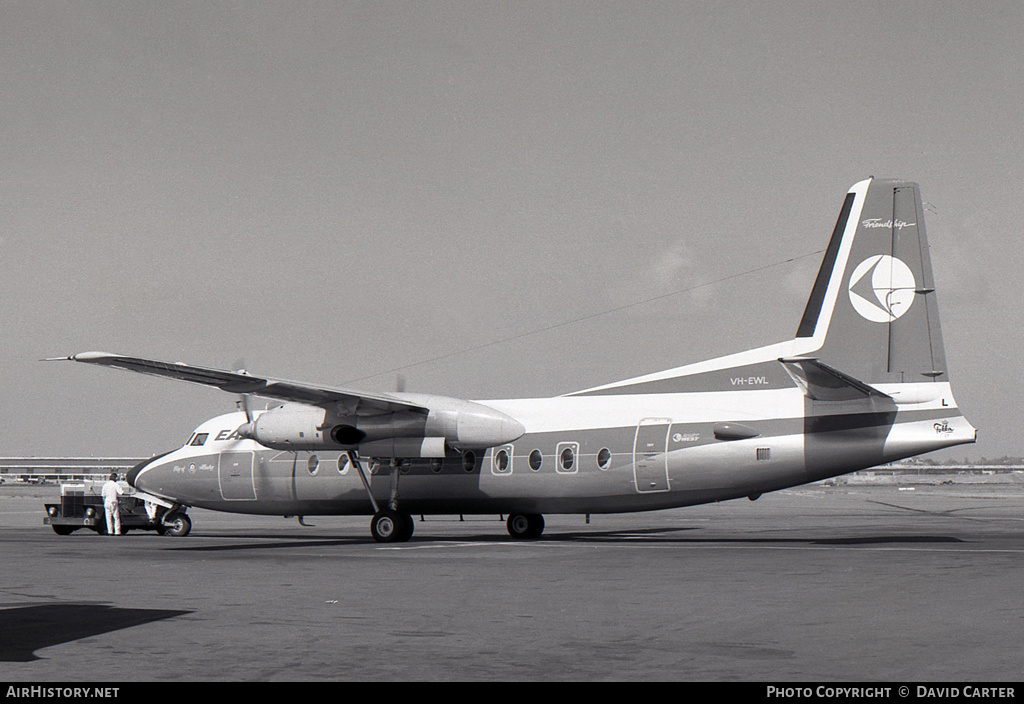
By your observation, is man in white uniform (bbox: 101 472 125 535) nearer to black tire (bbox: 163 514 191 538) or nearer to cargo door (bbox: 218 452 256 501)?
black tire (bbox: 163 514 191 538)

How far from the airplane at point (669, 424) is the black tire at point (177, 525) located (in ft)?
15.7

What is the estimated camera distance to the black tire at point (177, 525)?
31.3 meters

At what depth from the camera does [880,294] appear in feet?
72.8

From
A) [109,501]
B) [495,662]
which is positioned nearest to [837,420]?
[495,662]

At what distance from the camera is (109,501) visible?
31469mm

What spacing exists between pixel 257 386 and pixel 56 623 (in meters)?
13.1

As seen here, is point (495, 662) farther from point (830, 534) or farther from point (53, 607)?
point (830, 534)

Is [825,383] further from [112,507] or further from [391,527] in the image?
[112,507]

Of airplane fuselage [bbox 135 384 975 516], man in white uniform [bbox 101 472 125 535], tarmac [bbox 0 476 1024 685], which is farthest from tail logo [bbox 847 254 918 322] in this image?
man in white uniform [bbox 101 472 125 535]

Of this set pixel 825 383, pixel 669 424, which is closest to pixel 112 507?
pixel 669 424

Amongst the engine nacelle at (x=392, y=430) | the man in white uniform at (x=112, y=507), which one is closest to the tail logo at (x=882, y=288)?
the engine nacelle at (x=392, y=430)

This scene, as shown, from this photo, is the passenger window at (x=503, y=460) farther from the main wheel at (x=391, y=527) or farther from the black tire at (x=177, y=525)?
the black tire at (x=177, y=525)

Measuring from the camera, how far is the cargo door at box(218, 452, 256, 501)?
92.0 ft

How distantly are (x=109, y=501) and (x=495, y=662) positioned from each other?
26.2 meters
